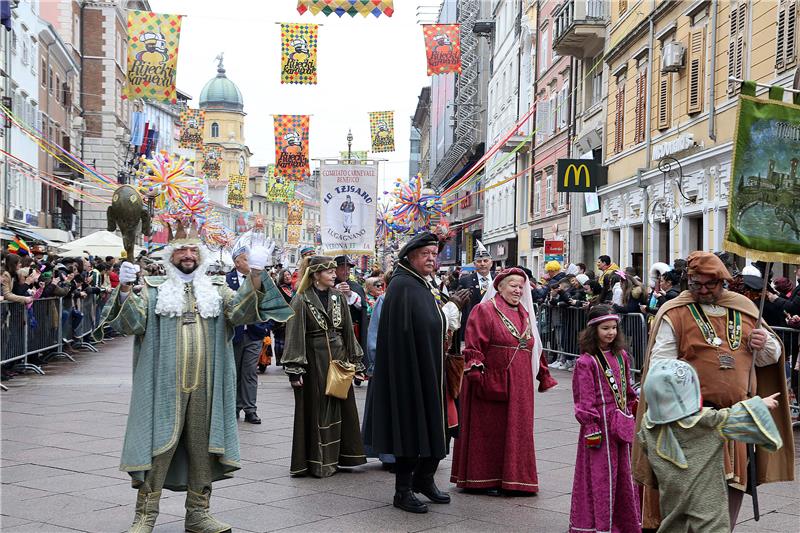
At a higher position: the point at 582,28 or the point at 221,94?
the point at 221,94

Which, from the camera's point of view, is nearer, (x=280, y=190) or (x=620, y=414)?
(x=620, y=414)

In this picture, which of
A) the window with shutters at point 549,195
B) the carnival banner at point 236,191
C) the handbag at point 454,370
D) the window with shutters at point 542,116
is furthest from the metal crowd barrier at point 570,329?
the carnival banner at point 236,191

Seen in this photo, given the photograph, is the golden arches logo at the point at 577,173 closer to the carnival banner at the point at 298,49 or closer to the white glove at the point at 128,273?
the carnival banner at the point at 298,49

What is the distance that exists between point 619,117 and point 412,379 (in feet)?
64.1

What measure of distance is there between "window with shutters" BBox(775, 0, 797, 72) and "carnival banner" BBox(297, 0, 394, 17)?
5910mm

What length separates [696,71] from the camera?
65.2 feet

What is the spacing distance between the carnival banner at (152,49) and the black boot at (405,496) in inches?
582

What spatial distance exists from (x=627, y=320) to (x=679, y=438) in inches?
346

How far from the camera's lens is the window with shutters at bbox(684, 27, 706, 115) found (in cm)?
1950

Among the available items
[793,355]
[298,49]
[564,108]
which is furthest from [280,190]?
[793,355]

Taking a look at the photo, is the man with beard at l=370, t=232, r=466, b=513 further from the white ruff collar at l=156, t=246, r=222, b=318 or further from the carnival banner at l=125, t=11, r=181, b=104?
the carnival banner at l=125, t=11, r=181, b=104

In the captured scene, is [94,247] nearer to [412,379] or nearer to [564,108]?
[564,108]

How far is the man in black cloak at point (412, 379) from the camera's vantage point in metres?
7.21

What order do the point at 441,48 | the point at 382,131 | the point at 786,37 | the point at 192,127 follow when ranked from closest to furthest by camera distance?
the point at 786,37 → the point at 441,48 → the point at 382,131 → the point at 192,127
